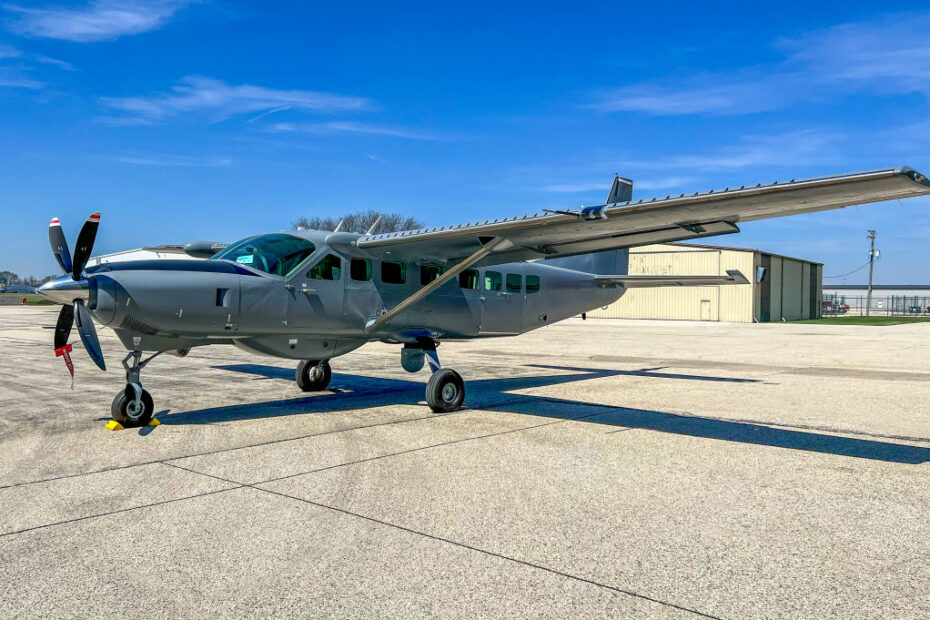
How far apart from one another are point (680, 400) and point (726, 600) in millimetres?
8405

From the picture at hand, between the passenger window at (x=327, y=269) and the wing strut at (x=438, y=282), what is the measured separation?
3.28 ft

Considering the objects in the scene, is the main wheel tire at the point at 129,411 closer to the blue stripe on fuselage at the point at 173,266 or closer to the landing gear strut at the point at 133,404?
the landing gear strut at the point at 133,404

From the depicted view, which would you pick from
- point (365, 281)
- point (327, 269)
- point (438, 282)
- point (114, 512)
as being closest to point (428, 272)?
point (438, 282)

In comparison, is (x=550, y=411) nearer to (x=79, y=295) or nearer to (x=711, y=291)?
(x=79, y=295)

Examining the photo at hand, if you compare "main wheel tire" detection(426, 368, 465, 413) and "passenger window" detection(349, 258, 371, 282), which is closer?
"main wheel tire" detection(426, 368, 465, 413)

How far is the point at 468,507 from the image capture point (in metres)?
5.51

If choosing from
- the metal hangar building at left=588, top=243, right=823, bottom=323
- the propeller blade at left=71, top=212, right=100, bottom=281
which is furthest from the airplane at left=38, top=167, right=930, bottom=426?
the metal hangar building at left=588, top=243, right=823, bottom=323

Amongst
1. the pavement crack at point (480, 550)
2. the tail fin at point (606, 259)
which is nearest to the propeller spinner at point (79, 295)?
the pavement crack at point (480, 550)

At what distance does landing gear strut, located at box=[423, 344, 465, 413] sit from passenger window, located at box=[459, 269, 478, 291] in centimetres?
211

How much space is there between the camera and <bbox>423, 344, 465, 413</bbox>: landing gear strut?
413 inches

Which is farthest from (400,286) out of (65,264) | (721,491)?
(721,491)

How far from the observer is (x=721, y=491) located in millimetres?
6027

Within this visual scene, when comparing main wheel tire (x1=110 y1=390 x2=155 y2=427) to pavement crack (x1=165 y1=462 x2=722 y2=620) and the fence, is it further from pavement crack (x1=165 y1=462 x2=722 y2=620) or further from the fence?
the fence

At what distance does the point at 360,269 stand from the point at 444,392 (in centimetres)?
243
